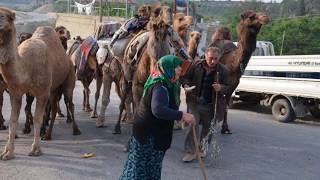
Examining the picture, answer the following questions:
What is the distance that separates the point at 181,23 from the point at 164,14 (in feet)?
4.89

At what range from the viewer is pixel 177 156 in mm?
8070

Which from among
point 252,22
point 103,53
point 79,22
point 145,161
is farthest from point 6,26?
point 79,22

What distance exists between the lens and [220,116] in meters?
7.68

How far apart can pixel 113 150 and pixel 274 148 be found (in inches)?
119

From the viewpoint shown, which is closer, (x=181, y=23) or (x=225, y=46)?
(x=181, y=23)

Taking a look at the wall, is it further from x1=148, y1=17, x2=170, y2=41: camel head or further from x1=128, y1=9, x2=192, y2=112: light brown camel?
x1=148, y1=17, x2=170, y2=41: camel head

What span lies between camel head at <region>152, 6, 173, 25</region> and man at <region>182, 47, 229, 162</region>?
2.50ft

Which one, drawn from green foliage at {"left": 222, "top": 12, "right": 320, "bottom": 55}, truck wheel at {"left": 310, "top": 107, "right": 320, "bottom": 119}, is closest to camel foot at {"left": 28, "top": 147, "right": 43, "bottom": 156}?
truck wheel at {"left": 310, "top": 107, "right": 320, "bottom": 119}

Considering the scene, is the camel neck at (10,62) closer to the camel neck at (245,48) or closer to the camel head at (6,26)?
the camel head at (6,26)

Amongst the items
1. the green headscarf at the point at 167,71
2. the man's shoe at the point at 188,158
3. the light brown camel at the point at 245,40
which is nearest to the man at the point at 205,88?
the man's shoe at the point at 188,158

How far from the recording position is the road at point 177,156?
22.7ft

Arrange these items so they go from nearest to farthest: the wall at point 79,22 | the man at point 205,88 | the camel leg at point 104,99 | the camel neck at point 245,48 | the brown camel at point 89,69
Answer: the man at point 205,88
the camel neck at point 245,48
the camel leg at point 104,99
the brown camel at point 89,69
the wall at point 79,22

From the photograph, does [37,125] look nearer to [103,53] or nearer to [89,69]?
[103,53]

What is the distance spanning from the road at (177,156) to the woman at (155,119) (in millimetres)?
1654
